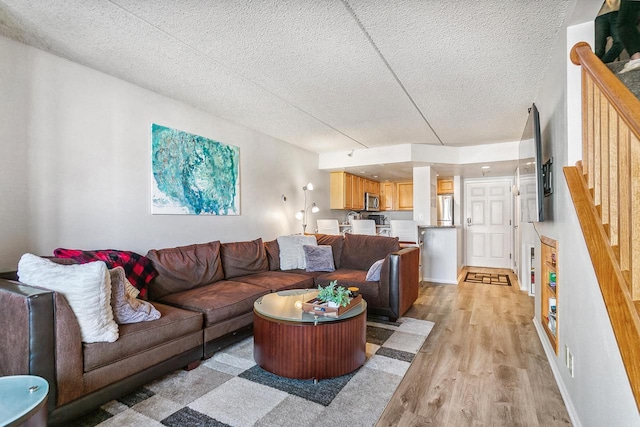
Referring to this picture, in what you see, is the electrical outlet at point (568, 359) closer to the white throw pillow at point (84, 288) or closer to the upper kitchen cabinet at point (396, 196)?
the white throw pillow at point (84, 288)

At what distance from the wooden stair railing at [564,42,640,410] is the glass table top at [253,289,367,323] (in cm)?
147

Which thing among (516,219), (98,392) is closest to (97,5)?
(98,392)

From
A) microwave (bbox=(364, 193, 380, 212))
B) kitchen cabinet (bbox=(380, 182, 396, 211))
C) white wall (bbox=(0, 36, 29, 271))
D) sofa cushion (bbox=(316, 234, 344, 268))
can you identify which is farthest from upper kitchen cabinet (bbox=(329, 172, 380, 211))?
white wall (bbox=(0, 36, 29, 271))

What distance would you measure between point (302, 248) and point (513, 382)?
8.67 feet

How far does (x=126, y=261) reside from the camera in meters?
2.63

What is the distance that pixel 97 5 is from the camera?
1.87 metres

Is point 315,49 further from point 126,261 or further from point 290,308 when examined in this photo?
→ point 126,261

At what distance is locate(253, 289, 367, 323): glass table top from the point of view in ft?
7.35

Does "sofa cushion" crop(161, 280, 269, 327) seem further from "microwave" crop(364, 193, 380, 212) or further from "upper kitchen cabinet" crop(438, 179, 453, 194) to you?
"upper kitchen cabinet" crop(438, 179, 453, 194)

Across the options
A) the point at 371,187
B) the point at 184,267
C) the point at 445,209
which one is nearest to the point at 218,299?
the point at 184,267

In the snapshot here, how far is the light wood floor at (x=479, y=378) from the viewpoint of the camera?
1.84m

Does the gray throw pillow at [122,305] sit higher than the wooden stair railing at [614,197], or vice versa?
the wooden stair railing at [614,197]

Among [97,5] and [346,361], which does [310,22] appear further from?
[346,361]

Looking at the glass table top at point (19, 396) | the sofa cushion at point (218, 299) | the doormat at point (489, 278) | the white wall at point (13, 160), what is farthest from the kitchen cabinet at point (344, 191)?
the glass table top at point (19, 396)
